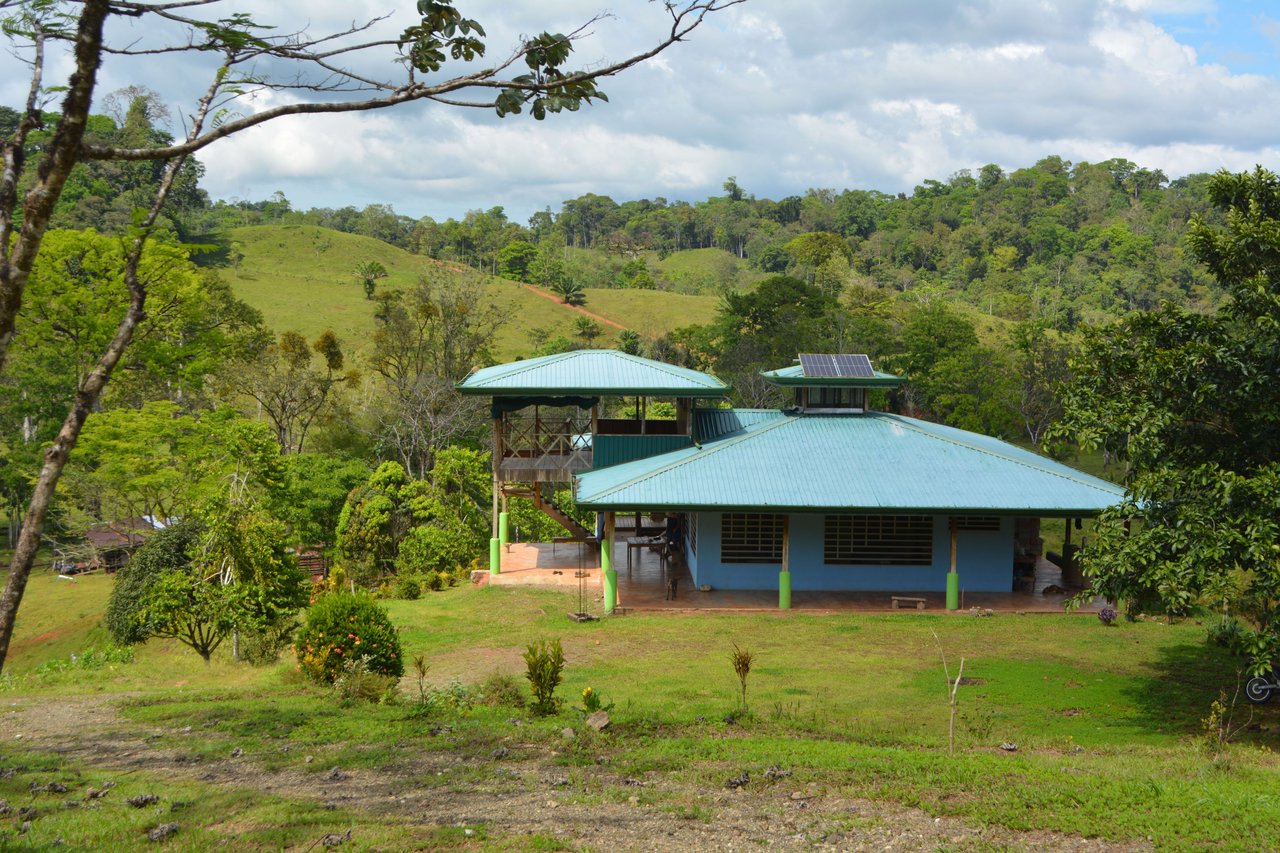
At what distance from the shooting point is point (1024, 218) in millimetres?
122562

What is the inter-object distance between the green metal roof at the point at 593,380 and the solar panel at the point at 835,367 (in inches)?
95.2

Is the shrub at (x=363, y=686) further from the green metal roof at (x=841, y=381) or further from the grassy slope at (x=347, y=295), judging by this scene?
the grassy slope at (x=347, y=295)

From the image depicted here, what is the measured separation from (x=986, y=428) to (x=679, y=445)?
86.0 ft

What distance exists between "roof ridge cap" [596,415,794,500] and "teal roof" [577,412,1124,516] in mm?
Answer: 27

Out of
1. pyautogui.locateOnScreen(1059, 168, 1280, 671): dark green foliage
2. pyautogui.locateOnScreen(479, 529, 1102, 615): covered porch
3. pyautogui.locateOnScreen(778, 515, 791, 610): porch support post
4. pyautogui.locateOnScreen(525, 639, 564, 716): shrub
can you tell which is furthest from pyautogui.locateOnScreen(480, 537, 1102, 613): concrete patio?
pyautogui.locateOnScreen(1059, 168, 1280, 671): dark green foliage

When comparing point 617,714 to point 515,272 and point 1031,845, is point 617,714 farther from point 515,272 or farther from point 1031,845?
point 515,272

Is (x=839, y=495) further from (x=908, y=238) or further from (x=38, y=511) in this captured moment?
(x=908, y=238)

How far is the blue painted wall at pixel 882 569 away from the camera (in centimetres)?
2170

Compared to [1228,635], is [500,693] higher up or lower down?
lower down

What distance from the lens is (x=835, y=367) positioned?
24.1 meters

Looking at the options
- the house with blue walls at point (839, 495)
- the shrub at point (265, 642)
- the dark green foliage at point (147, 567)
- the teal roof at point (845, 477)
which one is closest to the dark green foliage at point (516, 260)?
the house with blue walls at point (839, 495)

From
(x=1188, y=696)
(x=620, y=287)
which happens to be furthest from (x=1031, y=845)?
(x=620, y=287)

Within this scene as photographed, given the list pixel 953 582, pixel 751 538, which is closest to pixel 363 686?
pixel 751 538

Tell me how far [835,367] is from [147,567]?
52.8ft
